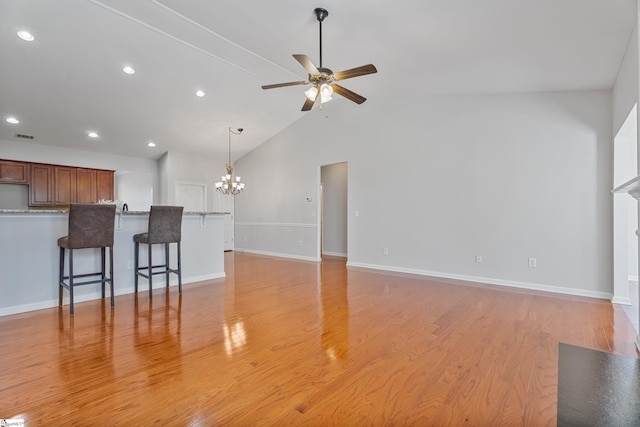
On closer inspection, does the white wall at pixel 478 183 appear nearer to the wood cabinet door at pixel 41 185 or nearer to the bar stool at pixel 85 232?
the bar stool at pixel 85 232

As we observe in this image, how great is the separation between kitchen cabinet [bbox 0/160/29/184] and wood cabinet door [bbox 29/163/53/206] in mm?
104

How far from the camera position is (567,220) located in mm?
4199

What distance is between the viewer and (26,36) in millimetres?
3713

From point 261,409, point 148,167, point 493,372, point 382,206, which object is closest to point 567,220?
point 382,206

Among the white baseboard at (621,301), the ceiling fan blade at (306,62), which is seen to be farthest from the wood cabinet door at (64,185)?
the white baseboard at (621,301)

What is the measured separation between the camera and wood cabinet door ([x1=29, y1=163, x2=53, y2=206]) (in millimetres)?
6340

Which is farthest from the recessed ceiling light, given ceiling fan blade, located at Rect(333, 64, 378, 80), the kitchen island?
ceiling fan blade, located at Rect(333, 64, 378, 80)

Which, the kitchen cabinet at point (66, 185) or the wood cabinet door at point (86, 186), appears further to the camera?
the wood cabinet door at point (86, 186)

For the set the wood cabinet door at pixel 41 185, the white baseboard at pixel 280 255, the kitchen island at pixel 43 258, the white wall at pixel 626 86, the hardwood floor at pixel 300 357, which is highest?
the white wall at pixel 626 86

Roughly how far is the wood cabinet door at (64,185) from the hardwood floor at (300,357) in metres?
4.35

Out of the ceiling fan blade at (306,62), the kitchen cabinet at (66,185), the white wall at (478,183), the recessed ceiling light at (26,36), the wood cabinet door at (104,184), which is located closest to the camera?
the ceiling fan blade at (306,62)

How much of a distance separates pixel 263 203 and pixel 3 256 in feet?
17.5

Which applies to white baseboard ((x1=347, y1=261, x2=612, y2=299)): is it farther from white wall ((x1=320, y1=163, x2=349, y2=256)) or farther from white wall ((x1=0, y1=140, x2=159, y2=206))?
white wall ((x1=0, y1=140, x2=159, y2=206))

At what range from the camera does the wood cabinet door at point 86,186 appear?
6957 millimetres
